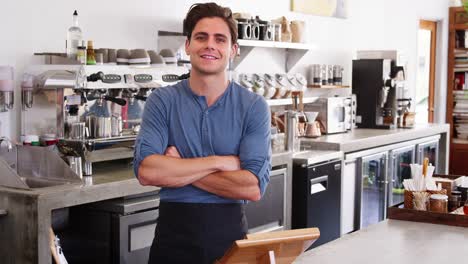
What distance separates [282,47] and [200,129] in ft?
12.4

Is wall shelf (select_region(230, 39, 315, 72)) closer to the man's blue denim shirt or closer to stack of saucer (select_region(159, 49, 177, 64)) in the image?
stack of saucer (select_region(159, 49, 177, 64))

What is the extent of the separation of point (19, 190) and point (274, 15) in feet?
11.8

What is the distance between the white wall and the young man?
6.45 feet

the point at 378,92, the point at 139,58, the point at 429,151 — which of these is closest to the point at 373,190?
the point at 378,92

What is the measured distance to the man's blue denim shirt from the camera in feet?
7.64

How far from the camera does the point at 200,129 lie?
91.6 inches

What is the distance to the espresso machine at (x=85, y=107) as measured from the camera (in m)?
3.86

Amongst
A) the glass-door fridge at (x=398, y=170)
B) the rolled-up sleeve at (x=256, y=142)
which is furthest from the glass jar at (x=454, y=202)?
the glass-door fridge at (x=398, y=170)

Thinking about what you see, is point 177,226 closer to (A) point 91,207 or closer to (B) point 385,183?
(A) point 91,207

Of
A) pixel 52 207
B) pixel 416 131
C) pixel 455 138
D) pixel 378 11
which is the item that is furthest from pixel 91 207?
pixel 455 138

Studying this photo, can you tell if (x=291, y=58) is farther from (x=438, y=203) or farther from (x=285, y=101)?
(x=438, y=203)

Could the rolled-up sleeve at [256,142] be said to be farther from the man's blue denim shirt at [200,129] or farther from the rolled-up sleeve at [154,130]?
the rolled-up sleeve at [154,130]

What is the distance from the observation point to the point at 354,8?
7.63m

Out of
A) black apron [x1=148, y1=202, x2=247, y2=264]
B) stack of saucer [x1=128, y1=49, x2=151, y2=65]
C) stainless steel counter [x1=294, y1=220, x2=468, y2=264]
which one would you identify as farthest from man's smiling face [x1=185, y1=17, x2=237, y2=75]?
stack of saucer [x1=128, y1=49, x2=151, y2=65]
